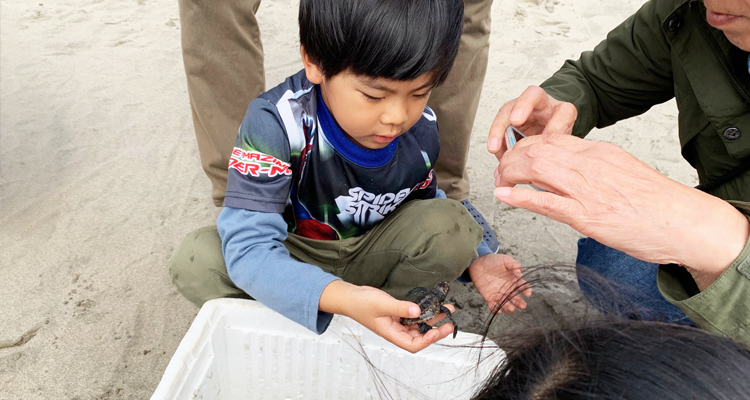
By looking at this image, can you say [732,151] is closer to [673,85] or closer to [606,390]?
[673,85]

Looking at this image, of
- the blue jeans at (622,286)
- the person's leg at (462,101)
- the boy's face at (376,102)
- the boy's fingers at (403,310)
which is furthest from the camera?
the person's leg at (462,101)

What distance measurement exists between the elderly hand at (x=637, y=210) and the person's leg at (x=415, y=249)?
1.86ft

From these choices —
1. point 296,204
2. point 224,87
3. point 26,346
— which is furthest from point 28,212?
point 296,204

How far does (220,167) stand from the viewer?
6.75ft

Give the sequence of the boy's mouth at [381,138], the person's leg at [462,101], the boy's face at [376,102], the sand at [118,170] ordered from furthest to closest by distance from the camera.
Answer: the person's leg at [462,101] → the sand at [118,170] → the boy's mouth at [381,138] → the boy's face at [376,102]

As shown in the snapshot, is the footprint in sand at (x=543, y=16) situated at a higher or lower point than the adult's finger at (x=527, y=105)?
lower

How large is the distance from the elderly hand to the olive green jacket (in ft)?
0.31

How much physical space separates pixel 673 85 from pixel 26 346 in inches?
77.6

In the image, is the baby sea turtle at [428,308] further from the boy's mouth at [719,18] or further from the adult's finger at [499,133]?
the boy's mouth at [719,18]

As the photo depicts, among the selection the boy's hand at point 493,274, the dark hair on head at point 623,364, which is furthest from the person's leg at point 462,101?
the dark hair on head at point 623,364

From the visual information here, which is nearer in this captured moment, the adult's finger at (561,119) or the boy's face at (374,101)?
the boy's face at (374,101)

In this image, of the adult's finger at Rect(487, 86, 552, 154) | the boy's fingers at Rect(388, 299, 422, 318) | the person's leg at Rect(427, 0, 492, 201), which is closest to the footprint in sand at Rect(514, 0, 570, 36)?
the person's leg at Rect(427, 0, 492, 201)

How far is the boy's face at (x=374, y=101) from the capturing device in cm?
120

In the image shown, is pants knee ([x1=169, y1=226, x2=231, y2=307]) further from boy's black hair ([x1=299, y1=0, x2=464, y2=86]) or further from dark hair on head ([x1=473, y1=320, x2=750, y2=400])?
dark hair on head ([x1=473, y1=320, x2=750, y2=400])
